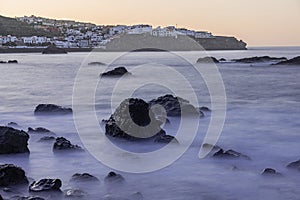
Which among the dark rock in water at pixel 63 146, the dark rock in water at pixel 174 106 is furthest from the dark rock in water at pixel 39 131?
the dark rock in water at pixel 174 106

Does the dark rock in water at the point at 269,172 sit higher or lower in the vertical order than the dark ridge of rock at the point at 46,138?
higher

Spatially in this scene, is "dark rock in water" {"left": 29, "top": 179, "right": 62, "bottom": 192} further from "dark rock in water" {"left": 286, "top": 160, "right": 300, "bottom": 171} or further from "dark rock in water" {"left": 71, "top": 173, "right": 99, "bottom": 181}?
"dark rock in water" {"left": 286, "top": 160, "right": 300, "bottom": 171}

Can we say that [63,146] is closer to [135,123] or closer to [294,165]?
[135,123]

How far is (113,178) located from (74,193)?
0.93 meters

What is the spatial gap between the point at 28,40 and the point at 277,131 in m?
108

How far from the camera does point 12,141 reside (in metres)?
7.73

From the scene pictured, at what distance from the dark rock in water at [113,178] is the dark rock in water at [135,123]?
94.4 inches

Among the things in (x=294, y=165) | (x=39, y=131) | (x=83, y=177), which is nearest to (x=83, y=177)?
(x=83, y=177)

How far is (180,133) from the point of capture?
10.1 meters

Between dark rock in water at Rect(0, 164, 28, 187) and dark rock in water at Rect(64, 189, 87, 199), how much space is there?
2.40 ft

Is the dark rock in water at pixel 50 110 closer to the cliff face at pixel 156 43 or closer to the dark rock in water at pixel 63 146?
the dark rock in water at pixel 63 146

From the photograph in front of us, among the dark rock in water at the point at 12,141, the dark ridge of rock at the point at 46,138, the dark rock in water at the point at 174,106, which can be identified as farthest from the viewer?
the dark rock in water at the point at 174,106

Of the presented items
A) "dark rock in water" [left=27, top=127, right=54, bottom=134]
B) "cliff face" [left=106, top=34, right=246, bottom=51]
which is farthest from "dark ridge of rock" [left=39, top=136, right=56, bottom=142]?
"cliff face" [left=106, top=34, right=246, bottom=51]

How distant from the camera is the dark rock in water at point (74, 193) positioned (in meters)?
5.61
